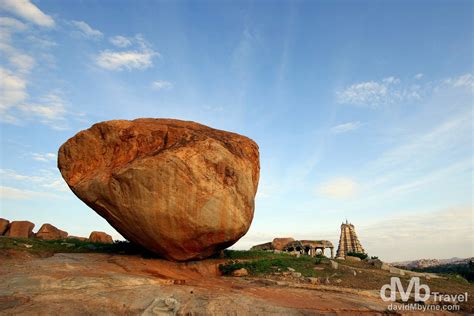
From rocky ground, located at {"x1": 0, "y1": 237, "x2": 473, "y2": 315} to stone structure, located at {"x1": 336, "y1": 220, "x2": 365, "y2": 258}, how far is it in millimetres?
36373

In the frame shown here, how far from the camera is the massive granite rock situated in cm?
1224

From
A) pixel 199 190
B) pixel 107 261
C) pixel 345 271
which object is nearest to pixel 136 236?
pixel 107 261

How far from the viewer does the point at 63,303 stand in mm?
7770

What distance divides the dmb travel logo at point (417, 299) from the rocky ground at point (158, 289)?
38 centimetres

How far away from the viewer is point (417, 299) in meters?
10.5

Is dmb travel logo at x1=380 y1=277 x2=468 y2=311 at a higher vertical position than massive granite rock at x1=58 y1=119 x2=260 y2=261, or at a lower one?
lower

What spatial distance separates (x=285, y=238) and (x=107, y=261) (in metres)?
31.0

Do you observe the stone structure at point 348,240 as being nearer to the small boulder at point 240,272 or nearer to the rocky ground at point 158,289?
the rocky ground at point 158,289

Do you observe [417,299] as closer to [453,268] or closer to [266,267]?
[266,267]

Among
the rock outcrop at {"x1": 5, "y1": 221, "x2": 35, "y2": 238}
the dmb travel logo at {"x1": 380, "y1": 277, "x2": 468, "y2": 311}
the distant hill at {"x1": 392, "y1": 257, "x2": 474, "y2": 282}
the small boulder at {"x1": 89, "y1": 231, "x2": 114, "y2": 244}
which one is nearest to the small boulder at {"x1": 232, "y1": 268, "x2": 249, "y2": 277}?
the dmb travel logo at {"x1": 380, "y1": 277, "x2": 468, "y2": 311}

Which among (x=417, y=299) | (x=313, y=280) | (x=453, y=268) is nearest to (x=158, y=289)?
(x=313, y=280)

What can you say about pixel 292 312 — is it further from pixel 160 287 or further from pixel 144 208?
pixel 144 208

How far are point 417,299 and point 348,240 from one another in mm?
40743

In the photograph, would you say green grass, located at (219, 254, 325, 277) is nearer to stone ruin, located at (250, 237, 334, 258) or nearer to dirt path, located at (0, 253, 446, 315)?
dirt path, located at (0, 253, 446, 315)
